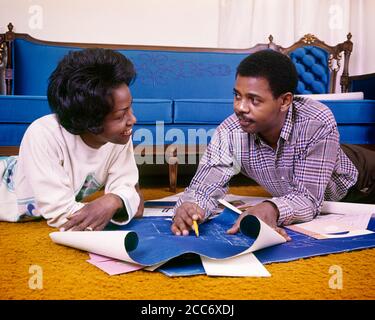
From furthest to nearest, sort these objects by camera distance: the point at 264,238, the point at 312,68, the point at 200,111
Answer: the point at 312,68
the point at 200,111
the point at 264,238

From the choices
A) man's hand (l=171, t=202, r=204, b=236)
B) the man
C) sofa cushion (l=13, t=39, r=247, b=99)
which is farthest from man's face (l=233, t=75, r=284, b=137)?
sofa cushion (l=13, t=39, r=247, b=99)

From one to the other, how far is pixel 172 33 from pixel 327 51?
108cm

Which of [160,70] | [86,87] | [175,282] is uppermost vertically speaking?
[160,70]

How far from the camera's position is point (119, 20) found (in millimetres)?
2963

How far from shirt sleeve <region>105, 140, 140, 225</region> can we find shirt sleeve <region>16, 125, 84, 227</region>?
0.12 m

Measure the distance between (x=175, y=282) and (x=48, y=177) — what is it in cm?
45

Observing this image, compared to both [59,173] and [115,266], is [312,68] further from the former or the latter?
[115,266]

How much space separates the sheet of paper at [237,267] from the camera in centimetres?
86

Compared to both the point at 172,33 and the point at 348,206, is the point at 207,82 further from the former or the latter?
the point at 348,206

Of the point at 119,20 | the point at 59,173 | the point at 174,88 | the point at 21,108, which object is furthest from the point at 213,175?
the point at 119,20

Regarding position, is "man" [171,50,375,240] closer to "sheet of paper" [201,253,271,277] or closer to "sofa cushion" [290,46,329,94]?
"sheet of paper" [201,253,271,277]

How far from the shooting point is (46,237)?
116cm

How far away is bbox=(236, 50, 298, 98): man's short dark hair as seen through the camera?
3.99 feet

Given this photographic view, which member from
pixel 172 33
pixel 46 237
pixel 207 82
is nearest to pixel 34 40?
pixel 172 33
